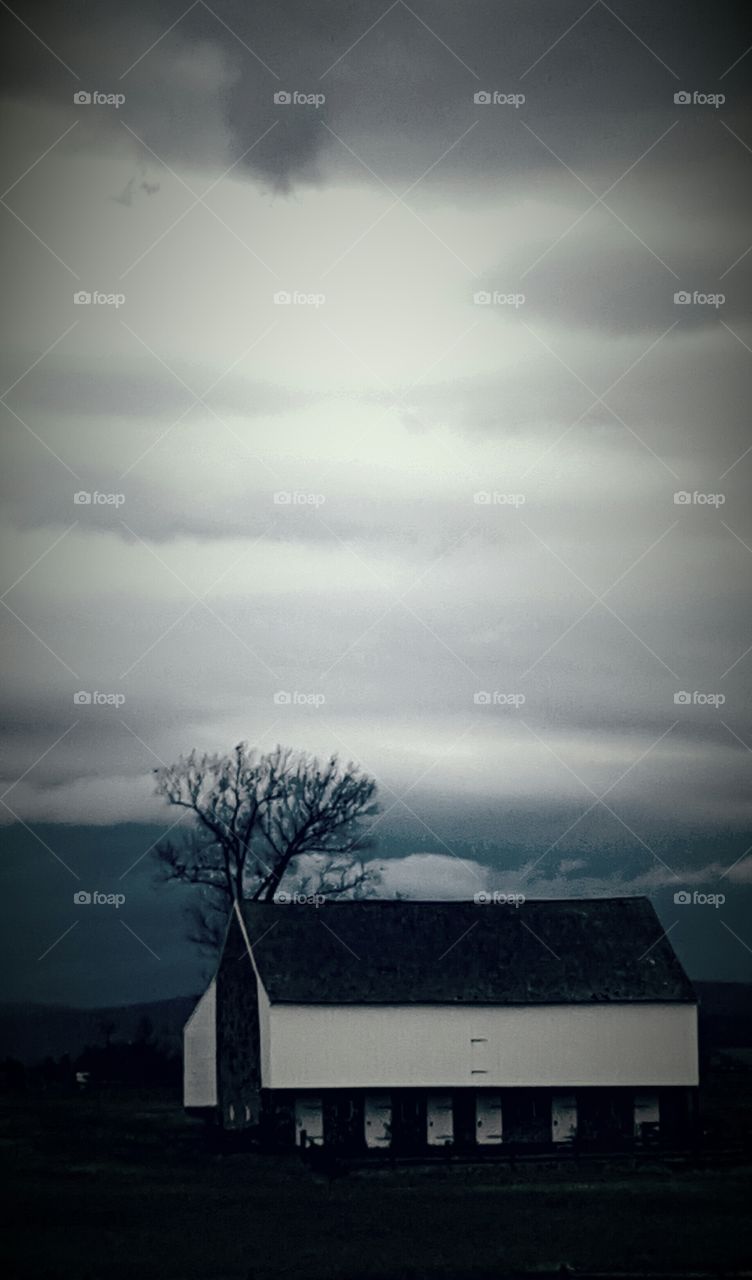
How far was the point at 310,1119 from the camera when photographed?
2494 cm

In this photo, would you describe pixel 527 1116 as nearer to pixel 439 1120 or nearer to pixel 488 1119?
pixel 488 1119

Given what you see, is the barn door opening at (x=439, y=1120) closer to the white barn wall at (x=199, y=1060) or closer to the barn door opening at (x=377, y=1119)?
the barn door opening at (x=377, y=1119)

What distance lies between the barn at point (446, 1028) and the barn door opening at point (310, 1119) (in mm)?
20

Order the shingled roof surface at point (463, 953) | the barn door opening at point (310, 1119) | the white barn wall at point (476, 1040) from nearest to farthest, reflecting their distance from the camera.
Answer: the barn door opening at point (310, 1119) < the white barn wall at point (476, 1040) < the shingled roof surface at point (463, 953)

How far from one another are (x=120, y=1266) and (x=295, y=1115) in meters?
6.08

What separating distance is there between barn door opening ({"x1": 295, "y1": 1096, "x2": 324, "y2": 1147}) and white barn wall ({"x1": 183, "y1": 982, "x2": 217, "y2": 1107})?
141 centimetres

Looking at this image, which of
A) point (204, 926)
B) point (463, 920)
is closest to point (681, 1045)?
point (463, 920)

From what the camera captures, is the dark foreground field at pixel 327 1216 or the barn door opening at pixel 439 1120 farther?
the barn door opening at pixel 439 1120

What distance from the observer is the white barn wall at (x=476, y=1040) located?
25.0 meters

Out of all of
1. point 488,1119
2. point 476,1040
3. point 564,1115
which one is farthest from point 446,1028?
point 564,1115

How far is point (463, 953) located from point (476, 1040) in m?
1.47

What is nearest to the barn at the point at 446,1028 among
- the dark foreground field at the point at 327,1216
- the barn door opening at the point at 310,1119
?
the barn door opening at the point at 310,1119

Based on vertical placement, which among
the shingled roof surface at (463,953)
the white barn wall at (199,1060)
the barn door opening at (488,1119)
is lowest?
the barn door opening at (488,1119)

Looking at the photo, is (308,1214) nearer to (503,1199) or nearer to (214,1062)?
(503,1199)
